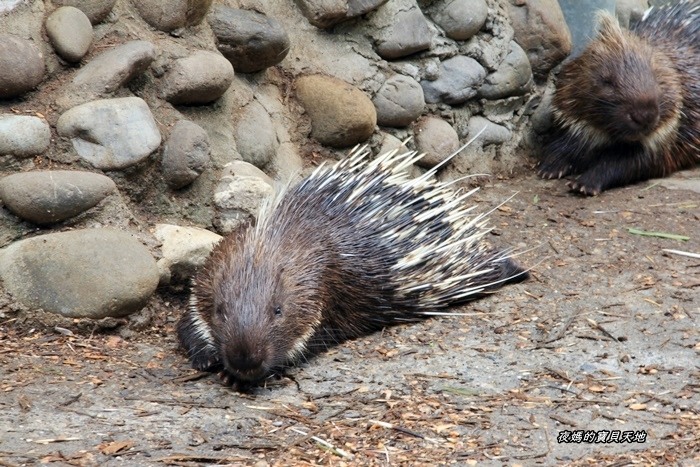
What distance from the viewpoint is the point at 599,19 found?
6.33m

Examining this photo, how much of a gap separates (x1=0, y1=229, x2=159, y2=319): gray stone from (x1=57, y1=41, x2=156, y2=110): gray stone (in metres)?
0.61

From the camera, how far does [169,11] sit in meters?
4.40

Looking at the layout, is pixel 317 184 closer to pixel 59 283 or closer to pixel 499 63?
pixel 59 283

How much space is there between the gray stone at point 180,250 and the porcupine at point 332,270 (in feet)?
1.15

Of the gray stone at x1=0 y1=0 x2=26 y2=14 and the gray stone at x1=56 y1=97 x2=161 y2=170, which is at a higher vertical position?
the gray stone at x1=0 y1=0 x2=26 y2=14

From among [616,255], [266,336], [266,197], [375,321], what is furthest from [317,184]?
[616,255]

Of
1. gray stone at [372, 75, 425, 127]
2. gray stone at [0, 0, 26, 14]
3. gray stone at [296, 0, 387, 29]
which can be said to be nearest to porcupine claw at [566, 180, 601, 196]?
gray stone at [372, 75, 425, 127]

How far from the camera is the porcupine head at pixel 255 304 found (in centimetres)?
334

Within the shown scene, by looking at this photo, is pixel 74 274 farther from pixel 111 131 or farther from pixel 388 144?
pixel 388 144

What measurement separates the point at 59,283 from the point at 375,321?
1.33m

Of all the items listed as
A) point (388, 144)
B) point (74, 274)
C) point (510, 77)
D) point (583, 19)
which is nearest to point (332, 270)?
point (74, 274)

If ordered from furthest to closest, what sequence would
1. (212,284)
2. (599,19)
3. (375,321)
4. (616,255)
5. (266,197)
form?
(599,19) < (616,255) < (266,197) < (375,321) < (212,284)

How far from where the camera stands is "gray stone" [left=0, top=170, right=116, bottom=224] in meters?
3.72

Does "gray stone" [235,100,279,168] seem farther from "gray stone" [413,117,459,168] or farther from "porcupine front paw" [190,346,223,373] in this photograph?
"porcupine front paw" [190,346,223,373]
